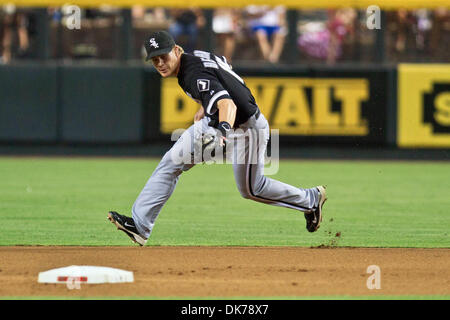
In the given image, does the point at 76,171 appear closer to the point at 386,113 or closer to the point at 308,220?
the point at 386,113

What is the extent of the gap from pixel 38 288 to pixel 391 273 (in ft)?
8.34

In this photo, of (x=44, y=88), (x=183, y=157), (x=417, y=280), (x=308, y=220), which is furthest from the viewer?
(x=44, y=88)

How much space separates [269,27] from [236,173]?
30.0 ft

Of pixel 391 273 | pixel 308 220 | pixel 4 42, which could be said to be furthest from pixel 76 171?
pixel 391 273

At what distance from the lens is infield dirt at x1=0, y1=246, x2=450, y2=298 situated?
6.54 meters

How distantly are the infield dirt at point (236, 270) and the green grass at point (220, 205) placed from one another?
0.54m

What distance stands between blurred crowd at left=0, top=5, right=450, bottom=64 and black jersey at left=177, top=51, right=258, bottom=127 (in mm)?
9026

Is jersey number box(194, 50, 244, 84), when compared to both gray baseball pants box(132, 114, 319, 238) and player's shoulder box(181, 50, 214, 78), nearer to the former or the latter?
player's shoulder box(181, 50, 214, 78)

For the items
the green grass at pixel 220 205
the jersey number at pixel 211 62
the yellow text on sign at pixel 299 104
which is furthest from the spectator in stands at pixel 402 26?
the jersey number at pixel 211 62

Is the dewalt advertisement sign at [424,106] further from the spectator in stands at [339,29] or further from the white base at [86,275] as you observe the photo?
the white base at [86,275]

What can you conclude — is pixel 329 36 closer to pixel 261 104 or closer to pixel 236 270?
pixel 261 104

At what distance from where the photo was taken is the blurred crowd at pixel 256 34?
17062 mm

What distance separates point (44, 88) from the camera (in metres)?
16.9

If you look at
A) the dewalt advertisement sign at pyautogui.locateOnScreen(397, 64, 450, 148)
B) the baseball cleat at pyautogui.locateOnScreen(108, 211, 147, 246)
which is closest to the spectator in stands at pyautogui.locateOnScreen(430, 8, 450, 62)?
the dewalt advertisement sign at pyautogui.locateOnScreen(397, 64, 450, 148)
